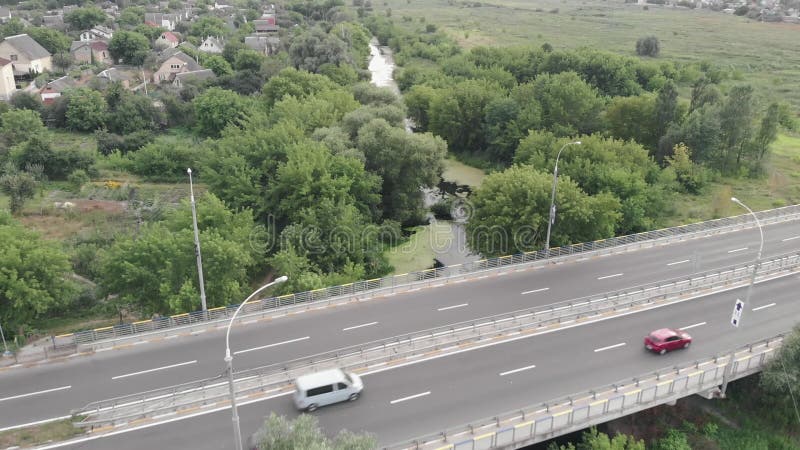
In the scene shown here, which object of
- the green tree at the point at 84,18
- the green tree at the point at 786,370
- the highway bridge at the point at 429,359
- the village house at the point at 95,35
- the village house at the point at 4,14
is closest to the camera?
the highway bridge at the point at 429,359

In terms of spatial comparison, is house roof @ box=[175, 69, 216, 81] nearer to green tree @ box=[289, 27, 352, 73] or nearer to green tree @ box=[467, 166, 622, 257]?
green tree @ box=[289, 27, 352, 73]

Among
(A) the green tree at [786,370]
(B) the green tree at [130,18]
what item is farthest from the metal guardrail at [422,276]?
(B) the green tree at [130,18]

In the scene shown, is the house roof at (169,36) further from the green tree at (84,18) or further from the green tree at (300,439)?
the green tree at (300,439)

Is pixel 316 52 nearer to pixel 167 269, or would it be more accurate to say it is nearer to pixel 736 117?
pixel 736 117

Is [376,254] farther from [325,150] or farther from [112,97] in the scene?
[112,97]

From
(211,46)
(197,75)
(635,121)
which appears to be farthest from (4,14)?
(635,121)

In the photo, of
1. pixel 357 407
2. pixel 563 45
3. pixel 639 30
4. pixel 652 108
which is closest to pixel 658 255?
pixel 357 407
